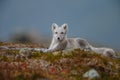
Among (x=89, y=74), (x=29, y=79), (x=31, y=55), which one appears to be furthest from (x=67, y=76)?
(x=31, y=55)

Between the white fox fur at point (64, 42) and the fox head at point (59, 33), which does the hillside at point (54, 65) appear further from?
the white fox fur at point (64, 42)

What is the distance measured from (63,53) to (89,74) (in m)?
4.05

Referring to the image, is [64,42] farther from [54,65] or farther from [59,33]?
[54,65]

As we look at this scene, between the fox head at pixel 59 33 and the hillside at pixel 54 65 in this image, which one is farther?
the fox head at pixel 59 33

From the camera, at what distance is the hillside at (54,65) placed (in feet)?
76.1

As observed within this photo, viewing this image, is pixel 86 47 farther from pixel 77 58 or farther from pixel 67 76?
pixel 67 76

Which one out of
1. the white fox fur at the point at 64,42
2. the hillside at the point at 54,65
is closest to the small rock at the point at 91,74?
the hillside at the point at 54,65

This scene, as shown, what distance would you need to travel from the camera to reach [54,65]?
86.6ft

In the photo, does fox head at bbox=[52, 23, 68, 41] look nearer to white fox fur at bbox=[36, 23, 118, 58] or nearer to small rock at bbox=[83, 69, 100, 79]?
white fox fur at bbox=[36, 23, 118, 58]

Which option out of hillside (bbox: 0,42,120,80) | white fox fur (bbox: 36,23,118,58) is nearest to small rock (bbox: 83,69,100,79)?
hillside (bbox: 0,42,120,80)

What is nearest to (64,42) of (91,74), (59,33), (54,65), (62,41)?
(62,41)

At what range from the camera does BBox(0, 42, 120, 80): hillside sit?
2319 cm

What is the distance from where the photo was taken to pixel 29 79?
22.5 m

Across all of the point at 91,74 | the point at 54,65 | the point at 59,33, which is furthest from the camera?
the point at 59,33
